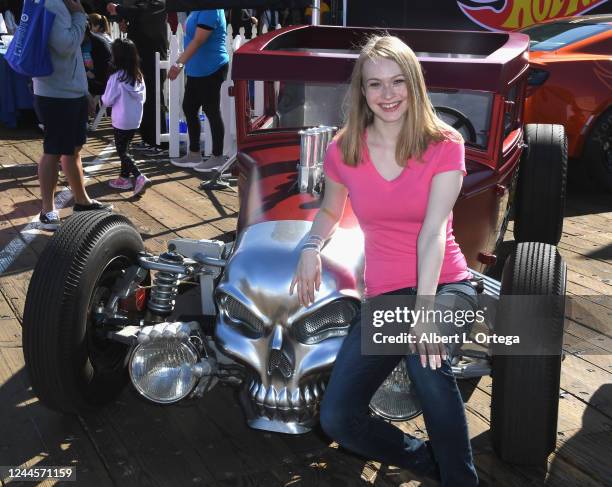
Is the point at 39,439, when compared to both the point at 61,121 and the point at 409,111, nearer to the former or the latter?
the point at 409,111

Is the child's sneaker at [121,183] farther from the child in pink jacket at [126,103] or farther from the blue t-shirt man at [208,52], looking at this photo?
the blue t-shirt man at [208,52]

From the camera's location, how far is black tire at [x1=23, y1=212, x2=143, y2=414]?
10.3ft

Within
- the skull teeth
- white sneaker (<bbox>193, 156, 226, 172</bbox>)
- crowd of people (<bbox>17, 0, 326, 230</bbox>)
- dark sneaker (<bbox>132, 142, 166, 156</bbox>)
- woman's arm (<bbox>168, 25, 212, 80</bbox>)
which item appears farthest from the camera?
dark sneaker (<bbox>132, 142, 166, 156</bbox>)

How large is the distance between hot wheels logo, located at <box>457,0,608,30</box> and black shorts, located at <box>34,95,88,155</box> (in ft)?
18.6

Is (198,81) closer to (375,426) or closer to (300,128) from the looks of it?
(300,128)

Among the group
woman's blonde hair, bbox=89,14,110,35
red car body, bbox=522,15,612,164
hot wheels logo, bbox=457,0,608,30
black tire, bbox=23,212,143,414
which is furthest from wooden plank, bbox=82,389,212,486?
woman's blonde hair, bbox=89,14,110,35

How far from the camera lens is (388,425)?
2752mm

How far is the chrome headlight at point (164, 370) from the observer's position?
3029mm

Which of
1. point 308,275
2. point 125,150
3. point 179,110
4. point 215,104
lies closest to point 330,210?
point 308,275

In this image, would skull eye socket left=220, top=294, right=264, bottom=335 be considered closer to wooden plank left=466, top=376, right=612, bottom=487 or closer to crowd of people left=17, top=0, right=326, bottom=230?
wooden plank left=466, top=376, right=612, bottom=487

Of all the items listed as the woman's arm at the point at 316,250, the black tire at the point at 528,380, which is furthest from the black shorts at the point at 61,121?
the black tire at the point at 528,380

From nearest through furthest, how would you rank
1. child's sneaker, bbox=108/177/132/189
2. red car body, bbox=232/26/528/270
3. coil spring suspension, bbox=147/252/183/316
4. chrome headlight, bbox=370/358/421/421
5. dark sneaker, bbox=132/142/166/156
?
chrome headlight, bbox=370/358/421/421 → coil spring suspension, bbox=147/252/183/316 → red car body, bbox=232/26/528/270 → child's sneaker, bbox=108/177/132/189 → dark sneaker, bbox=132/142/166/156

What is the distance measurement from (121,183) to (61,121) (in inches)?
64.6

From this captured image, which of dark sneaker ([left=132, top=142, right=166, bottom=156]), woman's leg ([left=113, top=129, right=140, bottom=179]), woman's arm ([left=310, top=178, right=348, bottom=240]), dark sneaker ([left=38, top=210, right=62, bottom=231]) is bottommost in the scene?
dark sneaker ([left=132, top=142, right=166, bottom=156])
